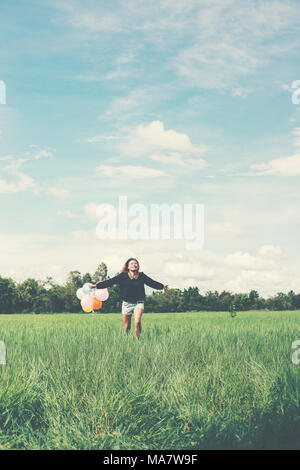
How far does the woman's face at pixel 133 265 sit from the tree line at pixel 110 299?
3017cm

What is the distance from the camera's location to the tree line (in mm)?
46312

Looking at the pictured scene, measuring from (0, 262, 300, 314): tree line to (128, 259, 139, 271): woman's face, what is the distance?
30167mm

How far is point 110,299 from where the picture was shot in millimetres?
44344

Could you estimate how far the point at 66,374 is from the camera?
6148 mm

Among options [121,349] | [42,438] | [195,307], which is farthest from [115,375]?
[195,307]

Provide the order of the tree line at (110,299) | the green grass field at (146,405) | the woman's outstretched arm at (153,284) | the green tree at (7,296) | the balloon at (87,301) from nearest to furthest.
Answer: the green grass field at (146,405) → the woman's outstretched arm at (153,284) → the balloon at (87,301) → the tree line at (110,299) → the green tree at (7,296)

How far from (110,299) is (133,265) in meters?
34.6

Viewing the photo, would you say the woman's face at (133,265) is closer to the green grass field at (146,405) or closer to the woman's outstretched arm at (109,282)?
the woman's outstretched arm at (109,282)

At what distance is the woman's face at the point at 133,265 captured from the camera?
10.4 m

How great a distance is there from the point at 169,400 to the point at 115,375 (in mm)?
805

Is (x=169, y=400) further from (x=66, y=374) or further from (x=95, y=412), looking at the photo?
(x=66, y=374)

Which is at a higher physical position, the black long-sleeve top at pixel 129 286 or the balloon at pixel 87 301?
the black long-sleeve top at pixel 129 286

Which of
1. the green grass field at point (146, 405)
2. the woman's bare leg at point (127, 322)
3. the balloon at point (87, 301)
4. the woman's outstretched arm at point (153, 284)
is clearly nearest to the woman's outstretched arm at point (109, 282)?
the woman's outstretched arm at point (153, 284)
